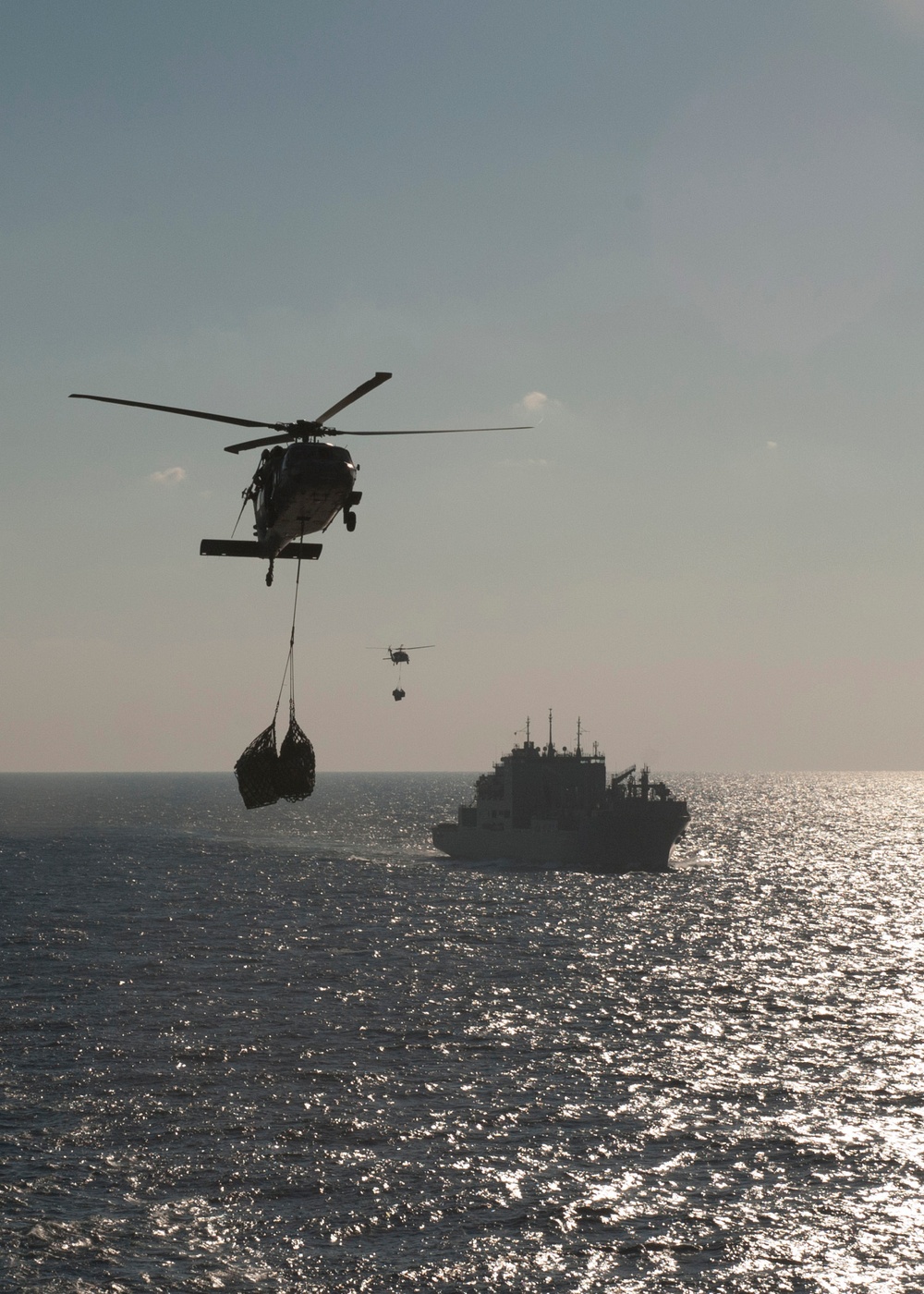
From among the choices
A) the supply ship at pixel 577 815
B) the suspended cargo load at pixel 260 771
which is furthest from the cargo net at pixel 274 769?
the supply ship at pixel 577 815

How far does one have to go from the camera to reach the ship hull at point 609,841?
98000mm

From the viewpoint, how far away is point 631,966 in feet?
195

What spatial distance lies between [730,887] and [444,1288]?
75.8 m

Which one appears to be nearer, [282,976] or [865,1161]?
[865,1161]

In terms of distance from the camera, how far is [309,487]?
1966 cm

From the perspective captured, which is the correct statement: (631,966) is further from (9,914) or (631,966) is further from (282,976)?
(9,914)

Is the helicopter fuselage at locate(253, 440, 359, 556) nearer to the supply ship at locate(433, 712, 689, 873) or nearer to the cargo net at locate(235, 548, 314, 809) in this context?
the cargo net at locate(235, 548, 314, 809)

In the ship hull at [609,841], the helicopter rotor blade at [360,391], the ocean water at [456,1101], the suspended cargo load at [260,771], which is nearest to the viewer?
the helicopter rotor blade at [360,391]

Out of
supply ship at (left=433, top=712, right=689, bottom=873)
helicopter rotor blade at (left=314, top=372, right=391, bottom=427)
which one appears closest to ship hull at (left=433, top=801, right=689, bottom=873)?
A: supply ship at (left=433, top=712, right=689, bottom=873)

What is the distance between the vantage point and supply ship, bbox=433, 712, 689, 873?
323 ft

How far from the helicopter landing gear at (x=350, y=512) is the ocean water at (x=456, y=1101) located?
56.4ft

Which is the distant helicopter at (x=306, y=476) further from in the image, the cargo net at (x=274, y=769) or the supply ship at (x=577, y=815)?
the supply ship at (x=577, y=815)

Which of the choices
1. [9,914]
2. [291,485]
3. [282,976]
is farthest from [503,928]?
[291,485]

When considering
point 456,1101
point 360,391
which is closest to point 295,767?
point 360,391
